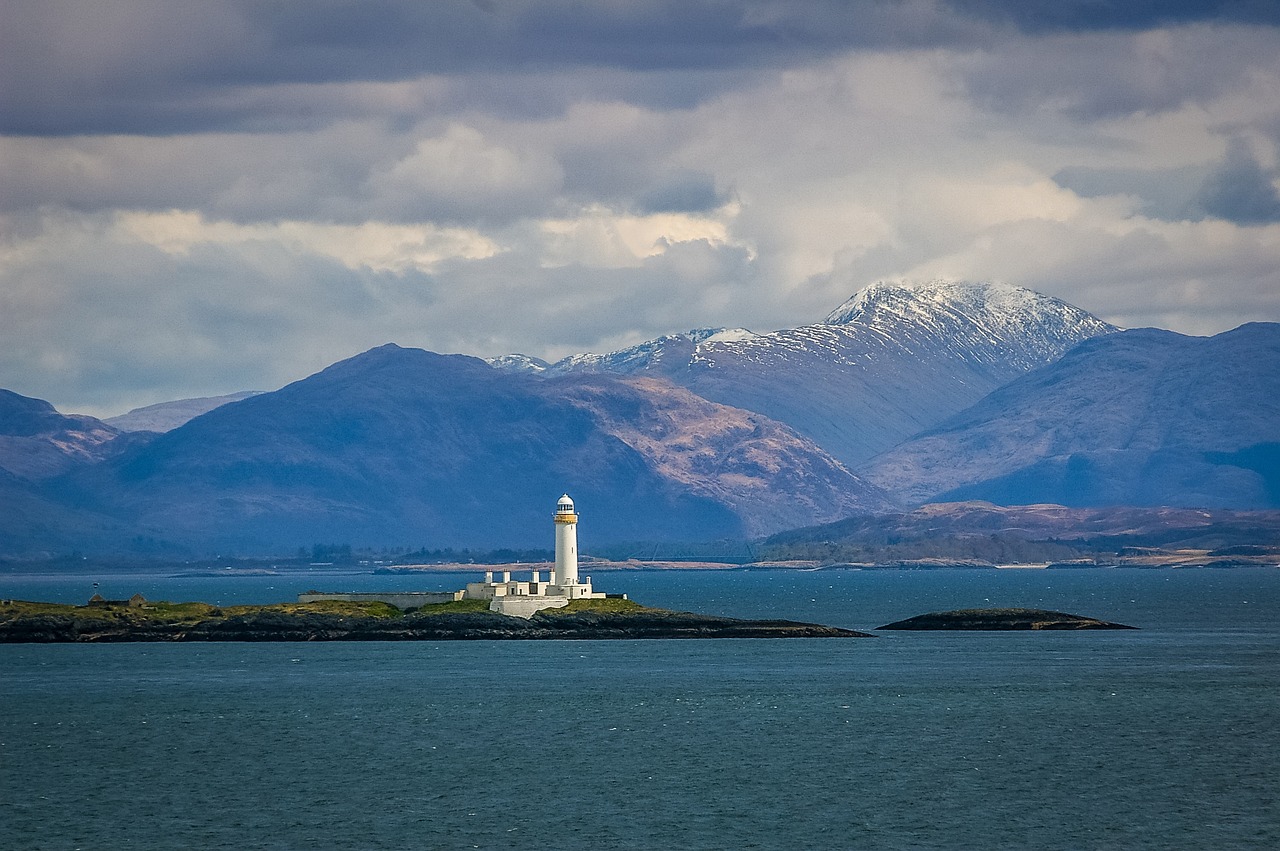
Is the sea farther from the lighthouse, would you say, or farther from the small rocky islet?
the lighthouse

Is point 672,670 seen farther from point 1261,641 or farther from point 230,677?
point 1261,641

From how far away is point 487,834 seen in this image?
70000 millimetres

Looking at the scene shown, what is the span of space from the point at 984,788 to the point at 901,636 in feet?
318

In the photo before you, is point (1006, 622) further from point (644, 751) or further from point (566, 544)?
point (644, 751)

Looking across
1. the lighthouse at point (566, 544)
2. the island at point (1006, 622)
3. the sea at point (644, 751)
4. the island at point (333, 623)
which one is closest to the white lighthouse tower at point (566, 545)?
the lighthouse at point (566, 544)

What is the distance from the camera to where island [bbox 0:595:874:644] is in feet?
521

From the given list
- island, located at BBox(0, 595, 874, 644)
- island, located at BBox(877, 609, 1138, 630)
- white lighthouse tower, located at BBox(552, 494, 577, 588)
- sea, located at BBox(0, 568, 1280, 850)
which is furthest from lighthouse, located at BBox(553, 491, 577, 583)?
island, located at BBox(877, 609, 1138, 630)

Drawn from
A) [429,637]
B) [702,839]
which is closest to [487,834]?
[702,839]

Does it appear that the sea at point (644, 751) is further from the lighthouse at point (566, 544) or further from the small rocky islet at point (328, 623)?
the lighthouse at point (566, 544)

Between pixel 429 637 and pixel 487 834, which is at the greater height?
pixel 429 637

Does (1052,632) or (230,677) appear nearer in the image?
(230,677)

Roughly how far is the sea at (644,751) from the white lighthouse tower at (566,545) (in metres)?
13.8

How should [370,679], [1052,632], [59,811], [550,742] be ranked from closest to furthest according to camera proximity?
1. [59,811]
2. [550,742]
3. [370,679]
4. [1052,632]

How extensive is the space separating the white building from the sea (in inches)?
496
